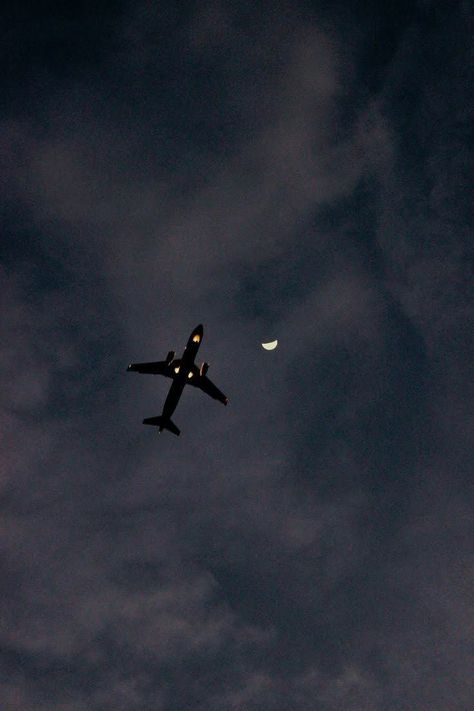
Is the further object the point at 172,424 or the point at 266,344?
the point at 172,424

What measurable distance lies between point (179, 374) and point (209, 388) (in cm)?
742

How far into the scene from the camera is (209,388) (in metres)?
93.2

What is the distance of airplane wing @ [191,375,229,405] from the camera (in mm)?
91625

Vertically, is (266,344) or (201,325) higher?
(201,325)

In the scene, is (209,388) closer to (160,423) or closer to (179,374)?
(179,374)

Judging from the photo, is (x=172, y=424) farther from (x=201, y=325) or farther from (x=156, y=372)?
(x=201, y=325)

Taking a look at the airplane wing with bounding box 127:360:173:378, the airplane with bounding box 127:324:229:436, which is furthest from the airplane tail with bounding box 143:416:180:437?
the airplane wing with bounding box 127:360:173:378

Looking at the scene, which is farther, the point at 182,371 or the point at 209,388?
the point at 209,388

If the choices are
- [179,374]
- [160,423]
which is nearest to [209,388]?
[179,374]

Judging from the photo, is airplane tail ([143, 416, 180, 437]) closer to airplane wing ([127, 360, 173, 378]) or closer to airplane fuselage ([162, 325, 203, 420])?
airplane fuselage ([162, 325, 203, 420])

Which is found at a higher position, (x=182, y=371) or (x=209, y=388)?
(x=209, y=388)

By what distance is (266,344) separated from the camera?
75875 millimetres

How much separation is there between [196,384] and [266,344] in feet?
67.0

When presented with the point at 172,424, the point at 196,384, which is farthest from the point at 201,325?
the point at 172,424
